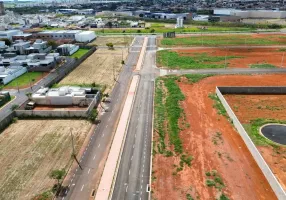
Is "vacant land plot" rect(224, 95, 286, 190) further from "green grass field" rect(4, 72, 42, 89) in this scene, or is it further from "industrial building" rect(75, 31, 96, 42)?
"industrial building" rect(75, 31, 96, 42)

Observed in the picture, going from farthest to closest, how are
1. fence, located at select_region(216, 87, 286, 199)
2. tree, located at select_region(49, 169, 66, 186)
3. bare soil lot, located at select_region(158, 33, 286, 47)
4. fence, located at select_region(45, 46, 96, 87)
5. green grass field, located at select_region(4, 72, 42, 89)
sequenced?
bare soil lot, located at select_region(158, 33, 286, 47) < fence, located at select_region(45, 46, 96, 87) < green grass field, located at select_region(4, 72, 42, 89) < tree, located at select_region(49, 169, 66, 186) < fence, located at select_region(216, 87, 286, 199)

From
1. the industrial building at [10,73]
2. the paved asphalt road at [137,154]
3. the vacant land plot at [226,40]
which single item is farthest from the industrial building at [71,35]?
the paved asphalt road at [137,154]

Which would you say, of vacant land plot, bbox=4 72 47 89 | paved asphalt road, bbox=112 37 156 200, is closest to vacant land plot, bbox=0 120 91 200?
paved asphalt road, bbox=112 37 156 200

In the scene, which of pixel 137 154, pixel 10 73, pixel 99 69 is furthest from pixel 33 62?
pixel 137 154

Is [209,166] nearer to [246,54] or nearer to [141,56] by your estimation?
[141,56]

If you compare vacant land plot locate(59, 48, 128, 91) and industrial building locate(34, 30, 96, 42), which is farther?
industrial building locate(34, 30, 96, 42)
